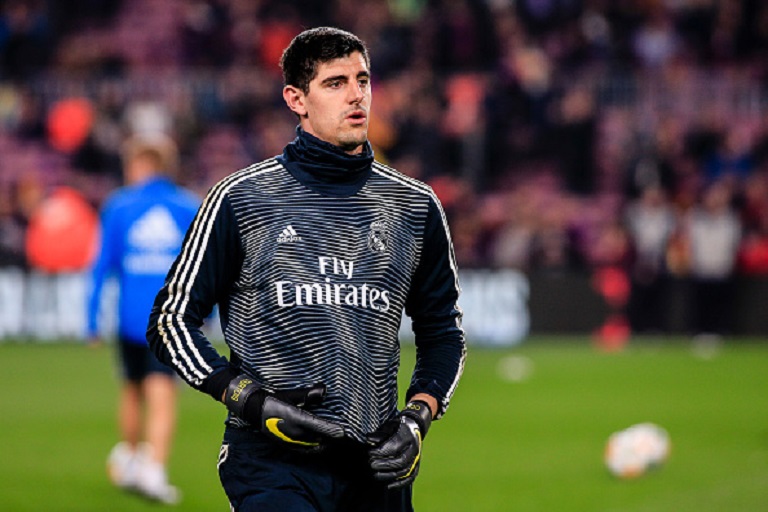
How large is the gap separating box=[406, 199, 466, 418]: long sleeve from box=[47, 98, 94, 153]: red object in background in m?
18.9

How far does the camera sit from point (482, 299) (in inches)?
803

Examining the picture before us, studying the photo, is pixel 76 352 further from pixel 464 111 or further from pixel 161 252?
pixel 161 252

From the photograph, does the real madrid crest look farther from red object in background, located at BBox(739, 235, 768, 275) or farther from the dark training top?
red object in background, located at BBox(739, 235, 768, 275)

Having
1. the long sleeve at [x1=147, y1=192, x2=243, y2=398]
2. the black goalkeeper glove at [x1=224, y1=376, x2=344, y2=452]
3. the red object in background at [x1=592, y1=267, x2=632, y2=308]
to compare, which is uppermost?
the long sleeve at [x1=147, y1=192, x2=243, y2=398]

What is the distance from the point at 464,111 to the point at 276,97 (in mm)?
3332

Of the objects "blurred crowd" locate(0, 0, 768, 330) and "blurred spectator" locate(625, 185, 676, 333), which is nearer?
"blurred spectator" locate(625, 185, 676, 333)

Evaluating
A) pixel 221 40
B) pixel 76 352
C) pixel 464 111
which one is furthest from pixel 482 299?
pixel 221 40

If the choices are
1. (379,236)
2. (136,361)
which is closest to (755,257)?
(136,361)

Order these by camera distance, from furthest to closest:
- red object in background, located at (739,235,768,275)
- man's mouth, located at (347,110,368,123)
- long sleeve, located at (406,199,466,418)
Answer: red object in background, located at (739,235,768,275) → long sleeve, located at (406,199,466,418) → man's mouth, located at (347,110,368,123)

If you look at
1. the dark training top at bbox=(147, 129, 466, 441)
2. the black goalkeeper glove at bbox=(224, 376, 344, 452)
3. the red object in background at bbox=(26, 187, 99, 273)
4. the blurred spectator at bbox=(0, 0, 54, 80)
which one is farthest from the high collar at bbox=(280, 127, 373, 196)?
the blurred spectator at bbox=(0, 0, 54, 80)

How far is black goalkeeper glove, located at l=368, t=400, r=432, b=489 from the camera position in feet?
14.4

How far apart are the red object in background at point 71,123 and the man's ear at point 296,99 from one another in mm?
18875

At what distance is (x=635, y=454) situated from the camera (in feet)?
34.4

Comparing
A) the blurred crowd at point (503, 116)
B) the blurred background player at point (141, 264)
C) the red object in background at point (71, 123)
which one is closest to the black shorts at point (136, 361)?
the blurred background player at point (141, 264)
